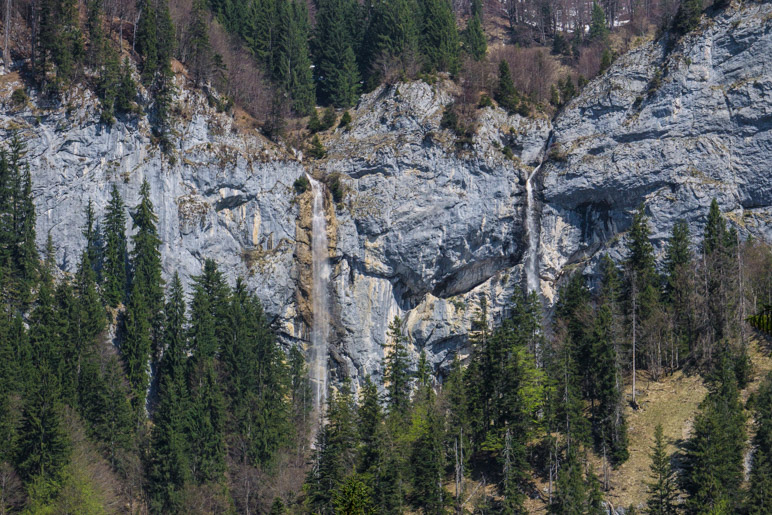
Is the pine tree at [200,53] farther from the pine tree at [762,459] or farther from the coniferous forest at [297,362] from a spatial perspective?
the pine tree at [762,459]

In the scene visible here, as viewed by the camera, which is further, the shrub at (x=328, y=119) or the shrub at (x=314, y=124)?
the shrub at (x=328, y=119)

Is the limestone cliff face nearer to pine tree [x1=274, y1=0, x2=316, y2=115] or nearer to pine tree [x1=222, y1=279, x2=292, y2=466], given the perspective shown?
pine tree [x1=222, y1=279, x2=292, y2=466]

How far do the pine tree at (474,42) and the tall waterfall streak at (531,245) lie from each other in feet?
60.4

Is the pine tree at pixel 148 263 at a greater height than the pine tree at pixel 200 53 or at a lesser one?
lesser

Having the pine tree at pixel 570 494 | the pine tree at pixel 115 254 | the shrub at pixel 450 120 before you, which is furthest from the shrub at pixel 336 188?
the pine tree at pixel 570 494

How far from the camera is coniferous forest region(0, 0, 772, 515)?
174 feet

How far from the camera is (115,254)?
234 ft

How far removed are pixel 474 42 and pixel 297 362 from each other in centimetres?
4147

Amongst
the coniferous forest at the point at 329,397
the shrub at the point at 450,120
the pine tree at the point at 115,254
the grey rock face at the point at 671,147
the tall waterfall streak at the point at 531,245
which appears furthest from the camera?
the shrub at the point at 450,120

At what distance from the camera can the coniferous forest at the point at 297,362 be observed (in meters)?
53.1

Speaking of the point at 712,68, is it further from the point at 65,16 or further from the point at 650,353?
the point at 65,16

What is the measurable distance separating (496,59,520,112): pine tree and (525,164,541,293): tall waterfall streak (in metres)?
8.61

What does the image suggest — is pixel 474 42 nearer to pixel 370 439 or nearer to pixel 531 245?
pixel 531 245

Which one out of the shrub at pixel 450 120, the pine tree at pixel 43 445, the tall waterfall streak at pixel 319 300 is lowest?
the pine tree at pixel 43 445
